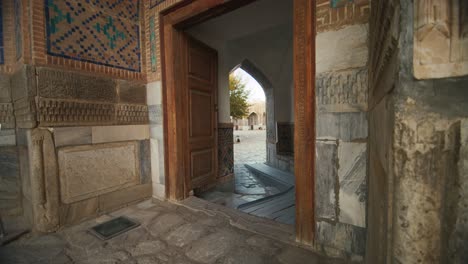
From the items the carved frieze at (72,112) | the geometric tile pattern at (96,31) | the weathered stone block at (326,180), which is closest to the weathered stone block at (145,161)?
the carved frieze at (72,112)

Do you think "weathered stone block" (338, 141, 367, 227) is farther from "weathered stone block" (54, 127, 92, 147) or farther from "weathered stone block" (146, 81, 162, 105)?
"weathered stone block" (54, 127, 92, 147)

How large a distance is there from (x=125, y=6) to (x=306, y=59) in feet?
8.63

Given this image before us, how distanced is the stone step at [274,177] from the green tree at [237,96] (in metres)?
10.1

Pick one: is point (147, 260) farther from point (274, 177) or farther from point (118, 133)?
point (274, 177)

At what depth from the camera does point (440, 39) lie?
510 millimetres

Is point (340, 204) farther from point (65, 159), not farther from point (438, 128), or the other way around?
point (65, 159)

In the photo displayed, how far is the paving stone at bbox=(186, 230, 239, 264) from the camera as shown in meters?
1.75

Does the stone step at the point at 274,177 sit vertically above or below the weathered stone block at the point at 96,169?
below

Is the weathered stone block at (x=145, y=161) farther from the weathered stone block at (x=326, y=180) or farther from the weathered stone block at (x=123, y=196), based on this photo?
the weathered stone block at (x=326, y=180)

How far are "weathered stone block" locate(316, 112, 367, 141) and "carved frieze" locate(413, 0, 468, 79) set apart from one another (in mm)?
1115

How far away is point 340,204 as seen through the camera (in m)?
1.66

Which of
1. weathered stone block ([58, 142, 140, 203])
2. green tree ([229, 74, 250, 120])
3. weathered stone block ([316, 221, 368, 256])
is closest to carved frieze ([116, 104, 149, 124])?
weathered stone block ([58, 142, 140, 203])

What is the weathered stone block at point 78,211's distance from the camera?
2.30m

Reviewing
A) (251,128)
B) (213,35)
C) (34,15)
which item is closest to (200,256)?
(34,15)
